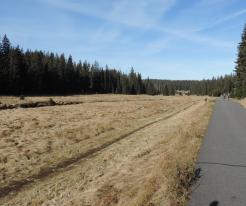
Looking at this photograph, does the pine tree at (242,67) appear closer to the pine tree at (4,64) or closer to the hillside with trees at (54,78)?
the hillside with trees at (54,78)

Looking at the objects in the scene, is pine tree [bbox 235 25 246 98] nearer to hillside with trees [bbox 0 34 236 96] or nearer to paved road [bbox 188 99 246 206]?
hillside with trees [bbox 0 34 236 96]

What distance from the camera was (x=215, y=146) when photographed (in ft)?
45.1

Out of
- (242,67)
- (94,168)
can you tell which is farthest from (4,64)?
(94,168)

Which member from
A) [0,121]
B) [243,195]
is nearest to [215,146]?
[243,195]

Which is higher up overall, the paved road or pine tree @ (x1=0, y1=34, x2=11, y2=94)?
pine tree @ (x1=0, y1=34, x2=11, y2=94)

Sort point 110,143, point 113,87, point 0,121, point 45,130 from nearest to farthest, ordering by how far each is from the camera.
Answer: point 110,143, point 45,130, point 0,121, point 113,87

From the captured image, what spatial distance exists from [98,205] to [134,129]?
628 inches

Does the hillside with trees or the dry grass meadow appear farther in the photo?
the hillside with trees

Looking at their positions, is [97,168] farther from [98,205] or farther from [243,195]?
[243,195]

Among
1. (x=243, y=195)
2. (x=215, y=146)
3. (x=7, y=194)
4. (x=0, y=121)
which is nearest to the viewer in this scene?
(x=243, y=195)

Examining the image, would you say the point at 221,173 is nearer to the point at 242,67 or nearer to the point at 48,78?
the point at 242,67

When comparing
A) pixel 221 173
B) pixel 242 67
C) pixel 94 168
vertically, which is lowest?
pixel 94 168

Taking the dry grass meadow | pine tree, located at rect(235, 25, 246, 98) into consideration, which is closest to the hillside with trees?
pine tree, located at rect(235, 25, 246, 98)

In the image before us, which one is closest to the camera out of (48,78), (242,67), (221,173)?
(221,173)
